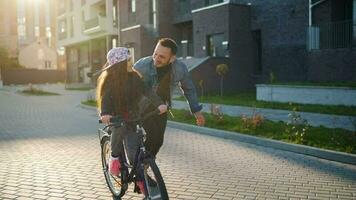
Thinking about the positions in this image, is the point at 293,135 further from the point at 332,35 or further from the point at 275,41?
the point at 275,41

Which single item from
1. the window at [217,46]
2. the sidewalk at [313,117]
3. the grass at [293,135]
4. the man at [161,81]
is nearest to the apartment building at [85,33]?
the window at [217,46]

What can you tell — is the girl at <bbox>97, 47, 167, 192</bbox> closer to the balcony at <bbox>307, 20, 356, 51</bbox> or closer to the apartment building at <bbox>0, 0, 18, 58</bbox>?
the balcony at <bbox>307, 20, 356, 51</bbox>

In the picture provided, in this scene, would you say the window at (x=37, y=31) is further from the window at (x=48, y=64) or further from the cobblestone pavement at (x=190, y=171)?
the cobblestone pavement at (x=190, y=171)

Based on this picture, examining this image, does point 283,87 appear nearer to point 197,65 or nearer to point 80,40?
point 197,65

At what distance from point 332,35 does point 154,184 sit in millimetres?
16263

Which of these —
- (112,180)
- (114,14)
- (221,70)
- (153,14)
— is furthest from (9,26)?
(112,180)

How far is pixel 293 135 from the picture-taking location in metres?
9.34

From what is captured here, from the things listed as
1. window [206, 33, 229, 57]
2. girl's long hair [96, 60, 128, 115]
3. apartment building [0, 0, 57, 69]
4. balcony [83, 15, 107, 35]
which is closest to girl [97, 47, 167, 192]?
girl's long hair [96, 60, 128, 115]

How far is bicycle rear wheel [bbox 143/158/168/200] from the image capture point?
4.09 m

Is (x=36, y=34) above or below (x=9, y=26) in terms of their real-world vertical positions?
above

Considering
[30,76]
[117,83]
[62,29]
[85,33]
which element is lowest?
[117,83]

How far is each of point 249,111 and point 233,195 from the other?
9574 mm

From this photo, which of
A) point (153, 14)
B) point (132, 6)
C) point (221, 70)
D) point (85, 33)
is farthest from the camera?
point (85, 33)

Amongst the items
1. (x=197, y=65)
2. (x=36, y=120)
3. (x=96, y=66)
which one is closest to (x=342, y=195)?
(x=36, y=120)
